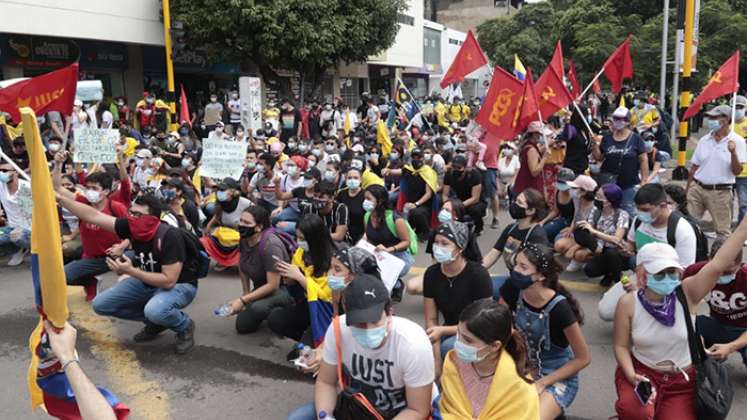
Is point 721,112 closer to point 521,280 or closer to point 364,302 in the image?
point 521,280

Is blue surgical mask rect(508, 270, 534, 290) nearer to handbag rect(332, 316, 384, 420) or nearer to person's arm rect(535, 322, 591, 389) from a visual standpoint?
person's arm rect(535, 322, 591, 389)

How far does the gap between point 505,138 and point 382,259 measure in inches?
135

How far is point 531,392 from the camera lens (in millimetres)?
2848

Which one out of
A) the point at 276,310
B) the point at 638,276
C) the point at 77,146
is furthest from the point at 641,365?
the point at 77,146

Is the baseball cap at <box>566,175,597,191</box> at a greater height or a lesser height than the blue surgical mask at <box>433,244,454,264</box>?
greater

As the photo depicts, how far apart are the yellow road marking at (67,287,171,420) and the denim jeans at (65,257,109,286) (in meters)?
0.38

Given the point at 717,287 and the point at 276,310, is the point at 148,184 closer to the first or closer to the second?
the point at 276,310

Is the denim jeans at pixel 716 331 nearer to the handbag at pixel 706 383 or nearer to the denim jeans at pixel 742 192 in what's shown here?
the handbag at pixel 706 383

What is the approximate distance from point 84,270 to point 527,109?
5.30 m

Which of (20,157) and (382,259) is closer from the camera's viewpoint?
(382,259)

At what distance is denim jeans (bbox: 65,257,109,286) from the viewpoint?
6.02m

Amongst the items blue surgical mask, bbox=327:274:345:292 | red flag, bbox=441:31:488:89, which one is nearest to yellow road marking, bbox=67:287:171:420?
blue surgical mask, bbox=327:274:345:292

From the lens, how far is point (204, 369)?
16.1ft

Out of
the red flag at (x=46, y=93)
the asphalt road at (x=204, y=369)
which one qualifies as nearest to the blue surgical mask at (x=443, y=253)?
the asphalt road at (x=204, y=369)
